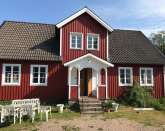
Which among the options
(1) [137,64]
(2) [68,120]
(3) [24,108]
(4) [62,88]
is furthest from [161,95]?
(3) [24,108]

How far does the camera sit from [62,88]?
922 inches

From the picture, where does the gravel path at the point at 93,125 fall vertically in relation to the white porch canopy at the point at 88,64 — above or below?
below

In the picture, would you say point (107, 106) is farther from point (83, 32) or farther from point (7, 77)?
point (7, 77)

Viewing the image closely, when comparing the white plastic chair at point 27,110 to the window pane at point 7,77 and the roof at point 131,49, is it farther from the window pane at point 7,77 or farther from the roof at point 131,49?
the roof at point 131,49

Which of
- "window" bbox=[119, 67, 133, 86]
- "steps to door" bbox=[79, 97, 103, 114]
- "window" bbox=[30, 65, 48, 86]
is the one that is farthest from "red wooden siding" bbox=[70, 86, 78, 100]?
"window" bbox=[119, 67, 133, 86]

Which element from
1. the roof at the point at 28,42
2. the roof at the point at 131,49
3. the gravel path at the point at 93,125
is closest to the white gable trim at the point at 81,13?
the roof at the point at 28,42

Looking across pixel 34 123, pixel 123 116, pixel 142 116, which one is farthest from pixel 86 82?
pixel 34 123

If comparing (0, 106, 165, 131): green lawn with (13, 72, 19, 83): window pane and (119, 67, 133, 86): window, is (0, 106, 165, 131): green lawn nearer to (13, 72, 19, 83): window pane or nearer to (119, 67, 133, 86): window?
(119, 67, 133, 86): window

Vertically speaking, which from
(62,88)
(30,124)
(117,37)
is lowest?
(30,124)

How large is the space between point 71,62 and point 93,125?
781 centimetres

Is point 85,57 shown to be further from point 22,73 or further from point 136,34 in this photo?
point 136,34

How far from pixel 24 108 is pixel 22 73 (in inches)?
257

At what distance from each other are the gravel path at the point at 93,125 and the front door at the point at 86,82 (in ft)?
22.4

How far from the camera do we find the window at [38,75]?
22734 mm
